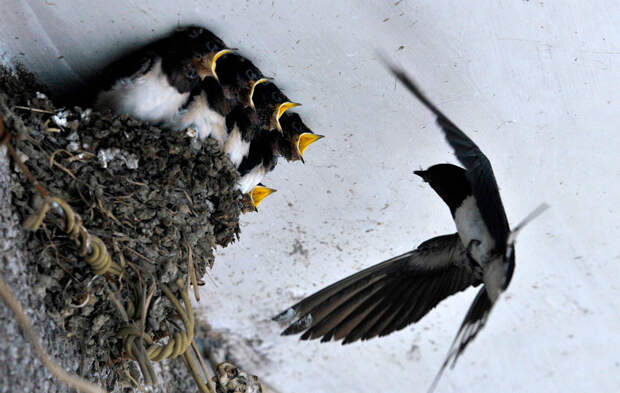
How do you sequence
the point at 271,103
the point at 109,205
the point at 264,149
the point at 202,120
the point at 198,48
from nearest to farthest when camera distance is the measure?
1. the point at 109,205
2. the point at 198,48
3. the point at 202,120
4. the point at 271,103
5. the point at 264,149

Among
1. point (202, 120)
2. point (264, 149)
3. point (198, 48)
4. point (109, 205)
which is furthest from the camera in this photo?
point (264, 149)

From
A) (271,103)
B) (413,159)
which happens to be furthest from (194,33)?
(413,159)

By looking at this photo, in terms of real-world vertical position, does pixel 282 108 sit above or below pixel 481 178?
below

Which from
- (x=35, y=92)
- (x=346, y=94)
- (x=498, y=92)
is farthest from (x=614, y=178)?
(x=35, y=92)

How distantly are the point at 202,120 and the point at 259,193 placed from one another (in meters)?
0.39

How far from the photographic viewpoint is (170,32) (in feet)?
6.54

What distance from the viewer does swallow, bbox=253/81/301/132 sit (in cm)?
216

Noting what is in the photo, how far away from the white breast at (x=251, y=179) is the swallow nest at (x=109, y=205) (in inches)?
2.1

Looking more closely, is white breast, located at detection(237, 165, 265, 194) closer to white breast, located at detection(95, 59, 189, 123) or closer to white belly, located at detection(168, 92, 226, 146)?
white belly, located at detection(168, 92, 226, 146)

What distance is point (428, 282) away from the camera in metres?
2.24

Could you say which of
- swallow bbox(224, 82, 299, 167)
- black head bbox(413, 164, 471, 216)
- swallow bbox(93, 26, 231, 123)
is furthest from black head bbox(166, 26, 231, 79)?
black head bbox(413, 164, 471, 216)

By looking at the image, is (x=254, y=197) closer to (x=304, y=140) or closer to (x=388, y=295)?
(x=304, y=140)

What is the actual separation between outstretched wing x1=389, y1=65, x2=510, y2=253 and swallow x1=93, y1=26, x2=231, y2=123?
0.52 metres

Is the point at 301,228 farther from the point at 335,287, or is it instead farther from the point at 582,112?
the point at 582,112
